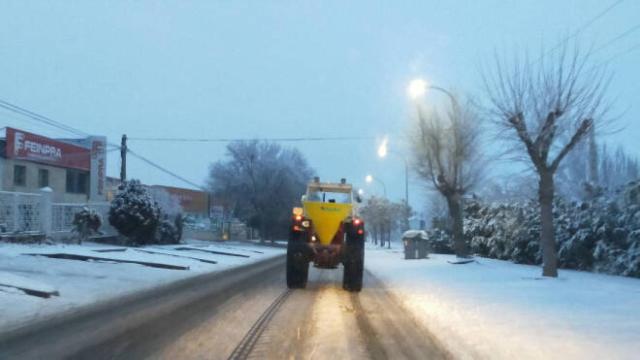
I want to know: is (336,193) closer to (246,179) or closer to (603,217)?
(603,217)

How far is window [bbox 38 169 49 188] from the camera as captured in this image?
41.8m

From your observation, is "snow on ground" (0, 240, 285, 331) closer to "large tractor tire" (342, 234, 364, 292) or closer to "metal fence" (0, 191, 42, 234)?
"metal fence" (0, 191, 42, 234)

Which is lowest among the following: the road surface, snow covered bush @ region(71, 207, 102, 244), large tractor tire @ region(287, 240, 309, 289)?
the road surface

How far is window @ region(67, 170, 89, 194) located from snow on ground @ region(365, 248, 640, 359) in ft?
98.5

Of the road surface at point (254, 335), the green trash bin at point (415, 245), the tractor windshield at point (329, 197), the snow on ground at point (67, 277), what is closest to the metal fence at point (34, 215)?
the snow on ground at point (67, 277)

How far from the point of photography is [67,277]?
1867cm

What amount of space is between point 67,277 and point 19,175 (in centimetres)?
2368

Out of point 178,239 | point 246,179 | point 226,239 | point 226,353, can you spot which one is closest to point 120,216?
point 178,239

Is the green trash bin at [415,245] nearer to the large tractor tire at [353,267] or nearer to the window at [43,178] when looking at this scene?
the large tractor tire at [353,267]

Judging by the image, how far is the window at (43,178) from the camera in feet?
137

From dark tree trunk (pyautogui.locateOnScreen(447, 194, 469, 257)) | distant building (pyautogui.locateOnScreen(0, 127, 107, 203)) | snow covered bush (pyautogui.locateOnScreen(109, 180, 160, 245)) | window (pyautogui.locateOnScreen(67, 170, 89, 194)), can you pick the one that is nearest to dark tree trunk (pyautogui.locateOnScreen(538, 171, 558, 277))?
dark tree trunk (pyautogui.locateOnScreen(447, 194, 469, 257))

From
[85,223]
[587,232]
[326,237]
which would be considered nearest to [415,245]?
[587,232]

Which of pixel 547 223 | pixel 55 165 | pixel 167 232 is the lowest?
pixel 167 232

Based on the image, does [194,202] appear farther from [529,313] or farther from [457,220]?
[529,313]
